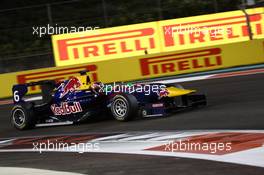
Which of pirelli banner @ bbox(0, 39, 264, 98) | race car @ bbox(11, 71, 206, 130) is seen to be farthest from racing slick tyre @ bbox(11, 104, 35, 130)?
pirelli banner @ bbox(0, 39, 264, 98)

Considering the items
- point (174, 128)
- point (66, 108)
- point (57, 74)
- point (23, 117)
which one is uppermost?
point (57, 74)

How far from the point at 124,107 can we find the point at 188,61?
9.09m

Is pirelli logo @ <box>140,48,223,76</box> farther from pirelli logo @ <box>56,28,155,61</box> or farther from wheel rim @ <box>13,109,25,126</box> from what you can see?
wheel rim @ <box>13,109,25,126</box>

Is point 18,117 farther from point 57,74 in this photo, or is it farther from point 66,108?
point 57,74

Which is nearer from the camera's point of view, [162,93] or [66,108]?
[162,93]

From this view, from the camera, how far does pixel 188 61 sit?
20.3m

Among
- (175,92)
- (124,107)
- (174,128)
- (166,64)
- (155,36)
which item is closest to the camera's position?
(174,128)

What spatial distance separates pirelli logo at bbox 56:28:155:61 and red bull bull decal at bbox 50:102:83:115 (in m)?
13.2

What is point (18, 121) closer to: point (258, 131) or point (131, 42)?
point (258, 131)

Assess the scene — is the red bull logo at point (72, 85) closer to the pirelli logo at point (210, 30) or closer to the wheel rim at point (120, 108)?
the wheel rim at point (120, 108)

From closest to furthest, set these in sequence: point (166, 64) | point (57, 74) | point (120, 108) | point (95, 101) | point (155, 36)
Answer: point (120, 108) < point (95, 101) < point (166, 64) < point (57, 74) < point (155, 36)

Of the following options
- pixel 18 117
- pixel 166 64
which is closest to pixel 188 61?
pixel 166 64

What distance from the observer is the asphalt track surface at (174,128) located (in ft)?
23.6

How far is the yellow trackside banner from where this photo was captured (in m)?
25.5
